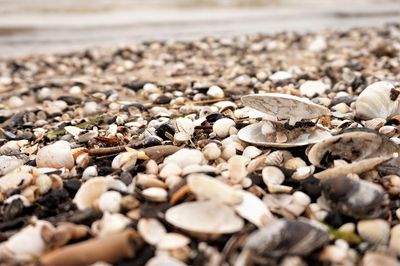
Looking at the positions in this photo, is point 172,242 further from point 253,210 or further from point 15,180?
point 15,180

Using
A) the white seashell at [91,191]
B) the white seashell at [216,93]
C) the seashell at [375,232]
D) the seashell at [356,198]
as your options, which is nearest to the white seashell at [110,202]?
the white seashell at [91,191]

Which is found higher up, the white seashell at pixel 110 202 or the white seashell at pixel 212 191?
the white seashell at pixel 212 191

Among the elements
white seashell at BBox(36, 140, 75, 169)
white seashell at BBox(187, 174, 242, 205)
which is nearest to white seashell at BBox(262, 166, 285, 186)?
white seashell at BBox(187, 174, 242, 205)

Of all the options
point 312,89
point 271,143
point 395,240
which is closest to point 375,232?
point 395,240

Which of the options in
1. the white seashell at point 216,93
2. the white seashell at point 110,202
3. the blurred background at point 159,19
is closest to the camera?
the white seashell at point 110,202

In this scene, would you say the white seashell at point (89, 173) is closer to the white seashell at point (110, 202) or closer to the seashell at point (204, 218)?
the white seashell at point (110, 202)
